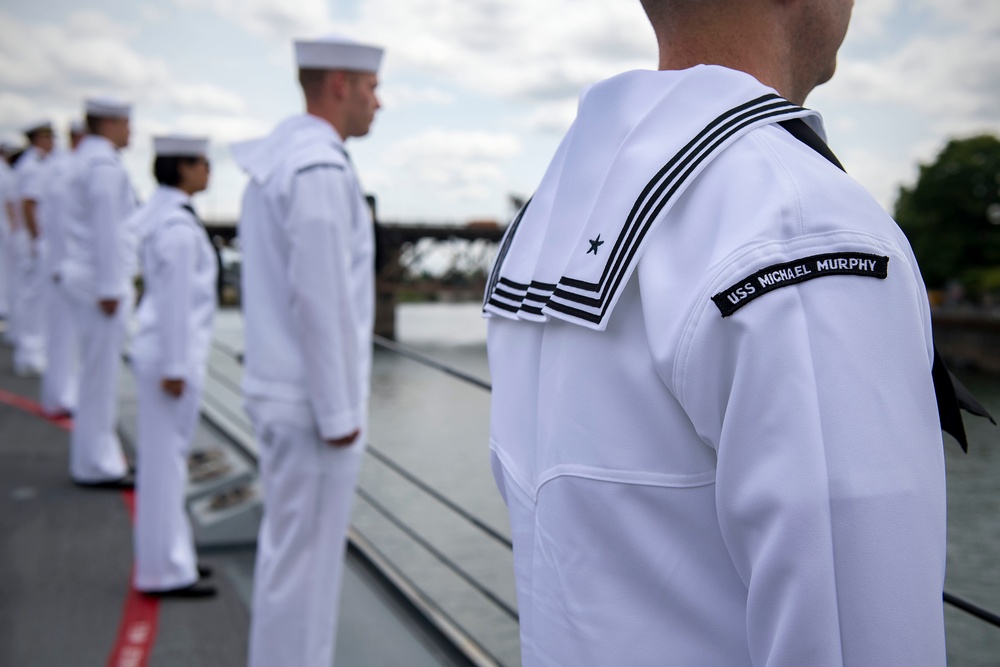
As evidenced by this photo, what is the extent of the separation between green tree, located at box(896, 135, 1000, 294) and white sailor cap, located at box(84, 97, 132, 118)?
49435mm

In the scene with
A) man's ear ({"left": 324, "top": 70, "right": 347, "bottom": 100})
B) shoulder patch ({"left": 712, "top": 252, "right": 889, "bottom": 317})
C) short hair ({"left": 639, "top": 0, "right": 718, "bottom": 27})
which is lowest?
shoulder patch ({"left": 712, "top": 252, "right": 889, "bottom": 317})

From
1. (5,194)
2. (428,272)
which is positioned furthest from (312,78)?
(428,272)

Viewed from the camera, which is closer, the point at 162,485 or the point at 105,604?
the point at 105,604

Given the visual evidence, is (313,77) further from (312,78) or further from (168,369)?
(168,369)

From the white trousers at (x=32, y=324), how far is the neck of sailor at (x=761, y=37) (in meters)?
8.02

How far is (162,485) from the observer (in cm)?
330

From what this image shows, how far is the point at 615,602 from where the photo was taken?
74 cm

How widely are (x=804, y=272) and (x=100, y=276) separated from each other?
4.14 meters

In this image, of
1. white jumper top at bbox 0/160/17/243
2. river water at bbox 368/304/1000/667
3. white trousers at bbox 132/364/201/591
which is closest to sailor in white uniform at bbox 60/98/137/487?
white trousers at bbox 132/364/201/591

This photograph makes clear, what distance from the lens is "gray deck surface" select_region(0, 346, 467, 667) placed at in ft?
8.98

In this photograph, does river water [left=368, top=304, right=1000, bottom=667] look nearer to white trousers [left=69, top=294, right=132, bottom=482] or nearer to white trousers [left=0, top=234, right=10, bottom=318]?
white trousers [left=69, top=294, right=132, bottom=482]

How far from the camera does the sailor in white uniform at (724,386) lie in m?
0.60

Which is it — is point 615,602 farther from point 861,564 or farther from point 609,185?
point 609,185

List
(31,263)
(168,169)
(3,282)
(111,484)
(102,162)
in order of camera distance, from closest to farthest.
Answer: (168,169) < (102,162) < (111,484) < (31,263) < (3,282)
